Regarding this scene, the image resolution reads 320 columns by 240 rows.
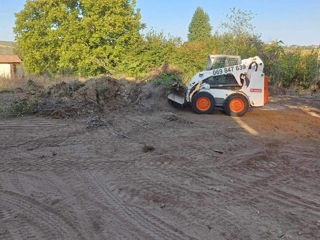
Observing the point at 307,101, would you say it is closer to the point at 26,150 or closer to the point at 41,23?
the point at 26,150

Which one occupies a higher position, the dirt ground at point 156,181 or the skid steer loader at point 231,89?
the skid steer loader at point 231,89

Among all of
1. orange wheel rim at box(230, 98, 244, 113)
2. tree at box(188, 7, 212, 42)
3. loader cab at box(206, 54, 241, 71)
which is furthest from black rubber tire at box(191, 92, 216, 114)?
tree at box(188, 7, 212, 42)

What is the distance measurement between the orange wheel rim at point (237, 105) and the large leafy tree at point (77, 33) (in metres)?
10.4

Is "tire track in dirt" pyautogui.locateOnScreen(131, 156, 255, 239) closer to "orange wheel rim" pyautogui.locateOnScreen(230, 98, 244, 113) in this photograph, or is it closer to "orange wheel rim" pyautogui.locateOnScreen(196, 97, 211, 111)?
"orange wheel rim" pyautogui.locateOnScreen(196, 97, 211, 111)

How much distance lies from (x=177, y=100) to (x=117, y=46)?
38.6 feet

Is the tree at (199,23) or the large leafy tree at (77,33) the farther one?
the tree at (199,23)

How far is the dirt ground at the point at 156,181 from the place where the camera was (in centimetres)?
348

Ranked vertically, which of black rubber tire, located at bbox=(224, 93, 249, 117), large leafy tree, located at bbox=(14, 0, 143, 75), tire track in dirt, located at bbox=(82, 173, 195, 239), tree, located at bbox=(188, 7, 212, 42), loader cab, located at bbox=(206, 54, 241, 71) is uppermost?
tree, located at bbox=(188, 7, 212, 42)

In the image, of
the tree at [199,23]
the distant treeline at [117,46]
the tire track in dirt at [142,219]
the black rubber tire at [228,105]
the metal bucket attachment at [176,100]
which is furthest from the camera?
the tree at [199,23]

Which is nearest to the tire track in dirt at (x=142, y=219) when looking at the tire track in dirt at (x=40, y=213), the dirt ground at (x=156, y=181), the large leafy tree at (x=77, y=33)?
the dirt ground at (x=156, y=181)

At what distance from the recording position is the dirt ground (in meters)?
3.48

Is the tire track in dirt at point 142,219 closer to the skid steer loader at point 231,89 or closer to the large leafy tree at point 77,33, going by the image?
the skid steer loader at point 231,89

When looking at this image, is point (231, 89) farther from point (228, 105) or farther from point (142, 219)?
point (142, 219)

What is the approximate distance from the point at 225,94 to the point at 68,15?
17.4 metres
